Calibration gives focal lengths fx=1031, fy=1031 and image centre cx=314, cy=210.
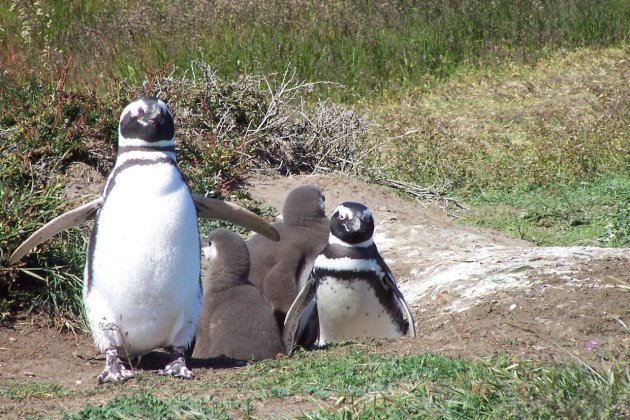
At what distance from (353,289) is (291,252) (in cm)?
84

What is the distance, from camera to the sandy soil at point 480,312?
4836mm

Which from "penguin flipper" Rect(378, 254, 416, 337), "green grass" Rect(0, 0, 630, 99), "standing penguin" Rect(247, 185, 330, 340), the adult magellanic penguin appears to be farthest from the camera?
"green grass" Rect(0, 0, 630, 99)

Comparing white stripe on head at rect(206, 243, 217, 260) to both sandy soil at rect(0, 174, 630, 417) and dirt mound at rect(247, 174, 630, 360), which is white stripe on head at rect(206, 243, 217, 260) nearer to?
sandy soil at rect(0, 174, 630, 417)

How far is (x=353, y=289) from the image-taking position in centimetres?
608

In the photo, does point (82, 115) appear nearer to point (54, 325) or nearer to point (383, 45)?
point (54, 325)

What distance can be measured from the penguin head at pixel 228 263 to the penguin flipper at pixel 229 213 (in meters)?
0.43

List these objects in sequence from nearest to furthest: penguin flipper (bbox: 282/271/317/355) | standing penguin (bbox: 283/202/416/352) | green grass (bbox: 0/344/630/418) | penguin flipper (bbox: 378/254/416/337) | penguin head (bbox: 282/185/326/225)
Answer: green grass (bbox: 0/344/630/418), penguin flipper (bbox: 378/254/416/337), standing penguin (bbox: 283/202/416/352), penguin flipper (bbox: 282/271/317/355), penguin head (bbox: 282/185/326/225)

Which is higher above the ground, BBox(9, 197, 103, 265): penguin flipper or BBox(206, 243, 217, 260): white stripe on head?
BBox(9, 197, 103, 265): penguin flipper

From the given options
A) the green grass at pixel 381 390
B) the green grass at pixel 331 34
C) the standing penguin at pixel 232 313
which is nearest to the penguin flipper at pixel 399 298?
the standing penguin at pixel 232 313

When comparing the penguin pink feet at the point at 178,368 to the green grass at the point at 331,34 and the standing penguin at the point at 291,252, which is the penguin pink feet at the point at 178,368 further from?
the green grass at the point at 331,34

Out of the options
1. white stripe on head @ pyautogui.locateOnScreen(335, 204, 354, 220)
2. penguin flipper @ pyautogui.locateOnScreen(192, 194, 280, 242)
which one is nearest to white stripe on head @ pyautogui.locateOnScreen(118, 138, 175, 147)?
penguin flipper @ pyautogui.locateOnScreen(192, 194, 280, 242)

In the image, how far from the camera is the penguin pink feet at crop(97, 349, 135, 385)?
502 centimetres

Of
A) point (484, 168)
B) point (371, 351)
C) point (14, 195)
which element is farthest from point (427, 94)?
point (371, 351)

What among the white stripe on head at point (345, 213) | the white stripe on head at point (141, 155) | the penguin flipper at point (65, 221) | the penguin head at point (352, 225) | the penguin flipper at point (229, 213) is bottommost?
the penguin head at point (352, 225)
